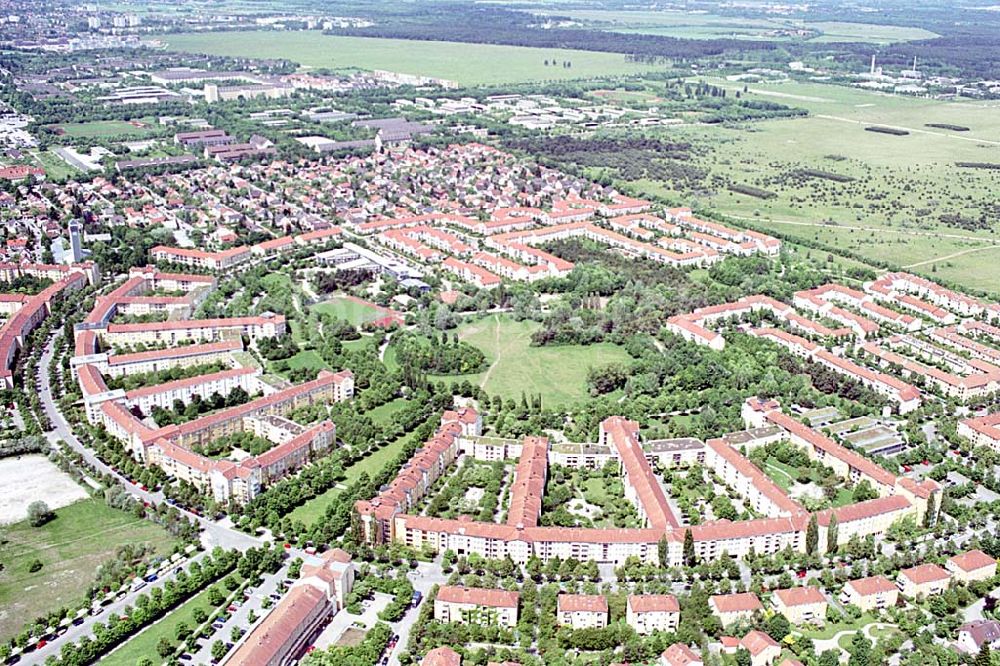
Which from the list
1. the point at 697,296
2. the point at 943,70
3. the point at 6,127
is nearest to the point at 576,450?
the point at 697,296

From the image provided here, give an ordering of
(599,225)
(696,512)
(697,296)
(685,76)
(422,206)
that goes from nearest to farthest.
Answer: (696,512), (697,296), (599,225), (422,206), (685,76)

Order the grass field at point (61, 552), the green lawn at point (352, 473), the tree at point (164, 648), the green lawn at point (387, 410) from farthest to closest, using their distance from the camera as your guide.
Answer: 1. the green lawn at point (387, 410)
2. the green lawn at point (352, 473)
3. the grass field at point (61, 552)
4. the tree at point (164, 648)

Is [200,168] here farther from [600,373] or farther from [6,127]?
[600,373]

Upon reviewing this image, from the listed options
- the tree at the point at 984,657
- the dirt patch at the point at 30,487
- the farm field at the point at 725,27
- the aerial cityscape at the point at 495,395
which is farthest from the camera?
the farm field at the point at 725,27

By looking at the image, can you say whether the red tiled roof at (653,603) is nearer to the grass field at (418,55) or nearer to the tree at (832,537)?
the tree at (832,537)

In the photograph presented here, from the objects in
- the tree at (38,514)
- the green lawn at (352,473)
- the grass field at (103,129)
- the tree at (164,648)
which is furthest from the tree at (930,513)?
the grass field at (103,129)

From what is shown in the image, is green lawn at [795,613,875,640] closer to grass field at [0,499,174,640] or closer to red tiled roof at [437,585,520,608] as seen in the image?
red tiled roof at [437,585,520,608]
